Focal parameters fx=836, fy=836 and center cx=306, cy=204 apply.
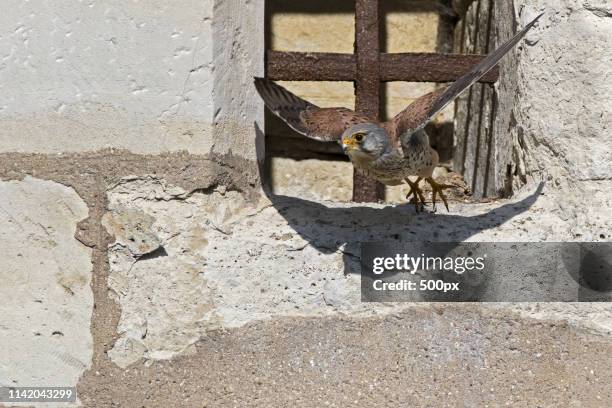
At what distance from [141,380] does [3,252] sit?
403mm

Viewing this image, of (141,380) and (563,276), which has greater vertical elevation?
(563,276)

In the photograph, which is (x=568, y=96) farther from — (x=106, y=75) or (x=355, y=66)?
(x=106, y=75)

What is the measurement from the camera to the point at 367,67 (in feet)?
7.03

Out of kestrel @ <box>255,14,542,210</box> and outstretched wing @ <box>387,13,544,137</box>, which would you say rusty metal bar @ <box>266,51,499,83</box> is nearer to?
kestrel @ <box>255,14,542,210</box>

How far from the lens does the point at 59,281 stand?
178 cm

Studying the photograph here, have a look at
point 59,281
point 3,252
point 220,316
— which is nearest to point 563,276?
point 220,316

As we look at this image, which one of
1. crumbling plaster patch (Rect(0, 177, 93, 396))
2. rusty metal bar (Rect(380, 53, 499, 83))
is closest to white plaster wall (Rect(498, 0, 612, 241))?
rusty metal bar (Rect(380, 53, 499, 83))

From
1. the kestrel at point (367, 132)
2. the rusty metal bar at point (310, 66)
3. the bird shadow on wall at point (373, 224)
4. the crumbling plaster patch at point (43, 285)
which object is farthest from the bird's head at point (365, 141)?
the crumbling plaster patch at point (43, 285)

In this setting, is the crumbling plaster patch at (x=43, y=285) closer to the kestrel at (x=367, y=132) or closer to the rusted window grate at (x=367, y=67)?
the kestrel at (x=367, y=132)

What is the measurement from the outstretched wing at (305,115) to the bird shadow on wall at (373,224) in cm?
17

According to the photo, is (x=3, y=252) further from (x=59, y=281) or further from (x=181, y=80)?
(x=181, y=80)

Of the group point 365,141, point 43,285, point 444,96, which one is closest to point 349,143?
point 365,141

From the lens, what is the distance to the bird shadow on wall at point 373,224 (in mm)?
1822

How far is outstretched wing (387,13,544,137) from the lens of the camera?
1678 mm
